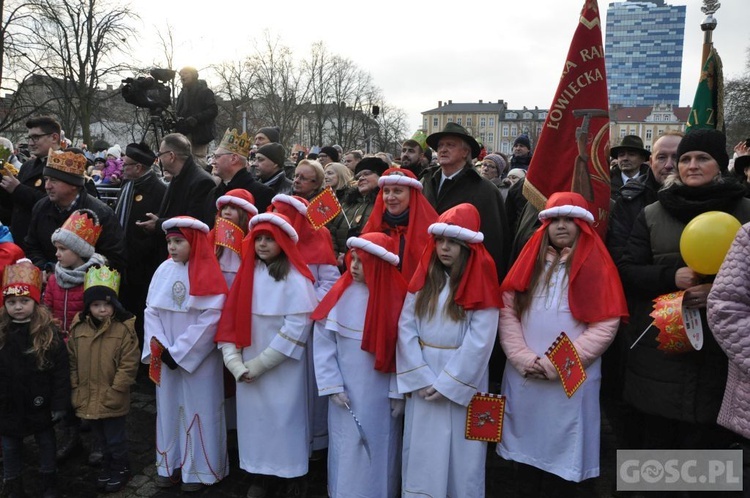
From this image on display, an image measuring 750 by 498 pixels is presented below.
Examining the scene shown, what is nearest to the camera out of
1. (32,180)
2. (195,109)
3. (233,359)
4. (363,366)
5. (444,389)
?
(444,389)

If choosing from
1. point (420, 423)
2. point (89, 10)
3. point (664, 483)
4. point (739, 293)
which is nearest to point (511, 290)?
point (420, 423)

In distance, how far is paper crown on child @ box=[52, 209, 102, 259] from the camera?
4344 millimetres

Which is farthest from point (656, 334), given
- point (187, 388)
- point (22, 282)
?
point (22, 282)

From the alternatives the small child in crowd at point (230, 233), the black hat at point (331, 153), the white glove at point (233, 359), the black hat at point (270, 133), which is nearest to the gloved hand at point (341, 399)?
the white glove at point (233, 359)

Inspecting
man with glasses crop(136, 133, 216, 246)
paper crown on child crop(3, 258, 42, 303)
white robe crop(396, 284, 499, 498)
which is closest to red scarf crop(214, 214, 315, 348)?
white robe crop(396, 284, 499, 498)

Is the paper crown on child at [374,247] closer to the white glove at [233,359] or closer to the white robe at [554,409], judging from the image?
the white robe at [554,409]

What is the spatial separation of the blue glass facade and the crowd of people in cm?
18231

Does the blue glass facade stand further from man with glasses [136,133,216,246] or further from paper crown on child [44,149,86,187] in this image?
paper crown on child [44,149,86,187]

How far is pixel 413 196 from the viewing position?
4273 millimetres

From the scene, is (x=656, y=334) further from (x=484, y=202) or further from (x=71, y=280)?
(x=71, y=280)

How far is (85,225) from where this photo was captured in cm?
448

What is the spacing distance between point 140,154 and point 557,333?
14.4ft

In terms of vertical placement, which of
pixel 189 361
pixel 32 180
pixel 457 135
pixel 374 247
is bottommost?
pixel 189 361

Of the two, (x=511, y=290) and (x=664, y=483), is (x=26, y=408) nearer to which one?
(x=511, y=290)
